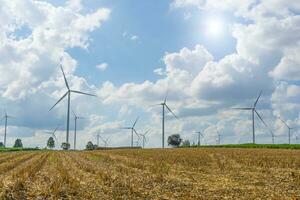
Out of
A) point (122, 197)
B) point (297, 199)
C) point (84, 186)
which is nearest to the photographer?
point (297, 199)

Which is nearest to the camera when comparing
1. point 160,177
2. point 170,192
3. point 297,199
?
point 297,199

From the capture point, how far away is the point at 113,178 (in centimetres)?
3173

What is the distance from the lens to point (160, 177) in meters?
31.7

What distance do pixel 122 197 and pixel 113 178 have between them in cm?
843

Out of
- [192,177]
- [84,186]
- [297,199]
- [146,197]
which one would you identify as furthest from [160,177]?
[297,199]

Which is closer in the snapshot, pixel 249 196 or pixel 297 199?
pixel 297 199

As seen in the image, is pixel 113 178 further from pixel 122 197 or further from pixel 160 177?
pixel 122 197

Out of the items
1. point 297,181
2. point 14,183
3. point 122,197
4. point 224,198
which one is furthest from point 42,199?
point 297,181

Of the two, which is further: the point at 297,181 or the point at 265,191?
the point at 297,181

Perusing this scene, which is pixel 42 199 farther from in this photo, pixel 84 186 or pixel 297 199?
pixel 297 199

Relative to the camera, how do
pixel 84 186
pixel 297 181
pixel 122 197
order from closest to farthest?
→ pixel 122 197
pixel 84 186
pixel 297 181

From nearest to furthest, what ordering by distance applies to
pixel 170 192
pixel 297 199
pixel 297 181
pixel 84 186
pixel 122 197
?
pixel 297 199 → pixel 122 197 → pixel 170 192 → pixel 84 186 → pixel 297 181

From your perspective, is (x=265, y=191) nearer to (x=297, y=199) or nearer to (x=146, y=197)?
(x=297, y=199)

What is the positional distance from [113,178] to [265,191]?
34.1 feet
